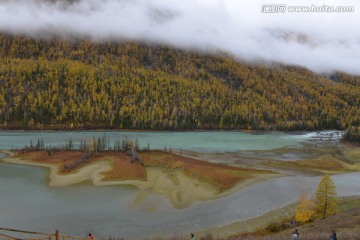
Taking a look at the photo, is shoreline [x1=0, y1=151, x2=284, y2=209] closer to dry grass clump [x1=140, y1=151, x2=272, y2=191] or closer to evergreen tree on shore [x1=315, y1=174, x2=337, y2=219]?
dry grass clump [x1=140, y1=151, x2=272, y2=191]

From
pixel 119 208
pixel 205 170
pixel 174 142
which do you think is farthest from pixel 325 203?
pixel 174 142

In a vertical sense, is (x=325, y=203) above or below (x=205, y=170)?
below

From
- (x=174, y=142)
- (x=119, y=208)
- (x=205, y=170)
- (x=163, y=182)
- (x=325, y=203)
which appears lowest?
(x=119, y=208)

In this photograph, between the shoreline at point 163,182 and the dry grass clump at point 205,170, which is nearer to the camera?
the shoreline at point 163,182

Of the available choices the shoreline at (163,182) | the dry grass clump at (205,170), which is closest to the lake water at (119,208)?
the shoreline at (163,182)

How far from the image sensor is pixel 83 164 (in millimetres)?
94000

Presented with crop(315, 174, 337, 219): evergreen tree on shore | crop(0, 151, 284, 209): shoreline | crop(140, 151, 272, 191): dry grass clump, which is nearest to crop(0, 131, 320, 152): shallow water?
crop(140, 151, 272, 191): dry grass clump


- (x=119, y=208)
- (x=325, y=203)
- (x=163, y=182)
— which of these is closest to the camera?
(x=325, y=203)

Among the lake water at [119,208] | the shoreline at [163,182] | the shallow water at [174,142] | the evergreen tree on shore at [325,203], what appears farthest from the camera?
the shallow water at [174,142]

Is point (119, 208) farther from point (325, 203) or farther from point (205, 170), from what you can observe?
point (325, 203)

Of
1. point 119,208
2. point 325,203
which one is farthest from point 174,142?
point 325,203

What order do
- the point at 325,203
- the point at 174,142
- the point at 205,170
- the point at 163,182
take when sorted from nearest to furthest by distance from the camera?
the point at 325,203 → the point at 163,182 → the point at 205,170 → the point at 174,142

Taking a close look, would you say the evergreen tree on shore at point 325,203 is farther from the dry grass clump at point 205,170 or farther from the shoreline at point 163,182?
the dry grass clump at point 205,170

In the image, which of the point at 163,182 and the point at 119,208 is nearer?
the point at 119,208
